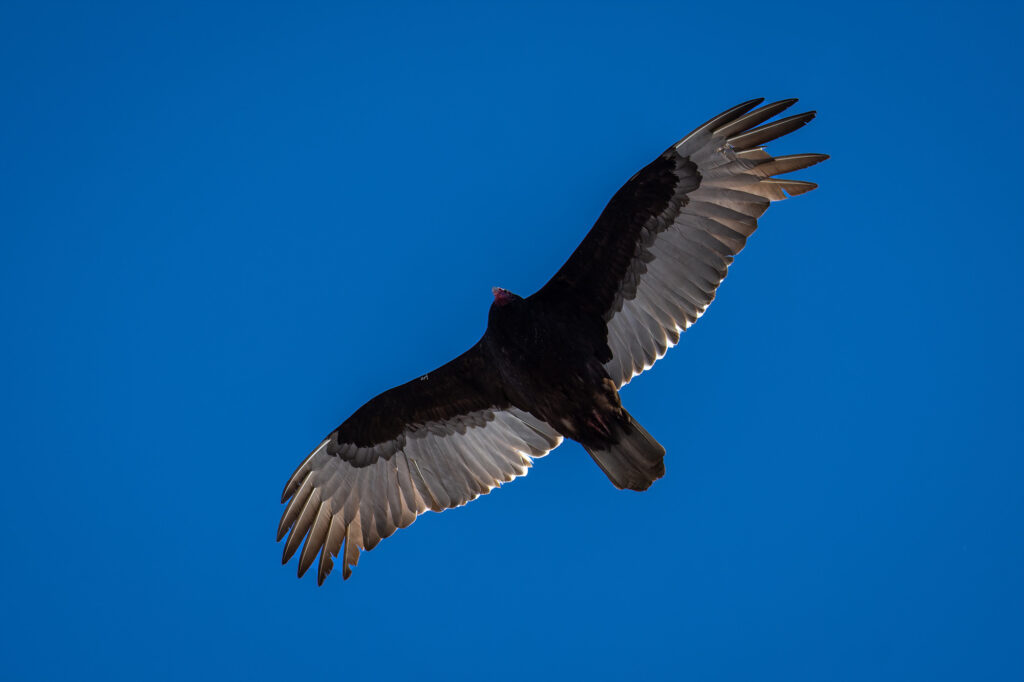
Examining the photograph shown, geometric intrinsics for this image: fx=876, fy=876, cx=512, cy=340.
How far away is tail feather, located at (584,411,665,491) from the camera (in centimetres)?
700

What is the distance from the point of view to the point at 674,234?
285 inches

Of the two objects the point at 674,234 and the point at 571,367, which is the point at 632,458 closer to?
the point at 571,367

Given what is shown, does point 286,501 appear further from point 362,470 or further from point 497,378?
point 497,378

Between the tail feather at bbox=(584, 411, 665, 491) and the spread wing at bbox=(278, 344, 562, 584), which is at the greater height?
A: the spread wing at bbox=(278, 344, 562, 584)

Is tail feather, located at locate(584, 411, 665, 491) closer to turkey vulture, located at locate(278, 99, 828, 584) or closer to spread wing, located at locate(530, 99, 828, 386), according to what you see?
turkey vulture, located at locate(278, 99, 828, 584)

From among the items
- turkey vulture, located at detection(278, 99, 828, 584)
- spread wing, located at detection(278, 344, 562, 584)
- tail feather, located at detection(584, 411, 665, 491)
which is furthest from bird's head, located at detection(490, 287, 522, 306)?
tail feather, located at detection(584, 411, 665, 491)

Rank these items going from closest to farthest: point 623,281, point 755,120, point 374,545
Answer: point 755,120 → point 623,281 → point 374,545

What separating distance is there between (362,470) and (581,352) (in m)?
2.48

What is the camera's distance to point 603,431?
7.15 m

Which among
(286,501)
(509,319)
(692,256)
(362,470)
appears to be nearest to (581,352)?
(509,319)

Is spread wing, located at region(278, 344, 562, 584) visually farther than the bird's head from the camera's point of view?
Yes

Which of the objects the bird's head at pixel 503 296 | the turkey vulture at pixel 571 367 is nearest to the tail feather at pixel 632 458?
the turkey vulture at pixel 571 367

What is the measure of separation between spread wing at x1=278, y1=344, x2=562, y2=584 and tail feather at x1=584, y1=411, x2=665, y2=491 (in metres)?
0.92

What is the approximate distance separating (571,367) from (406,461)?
2.03m
